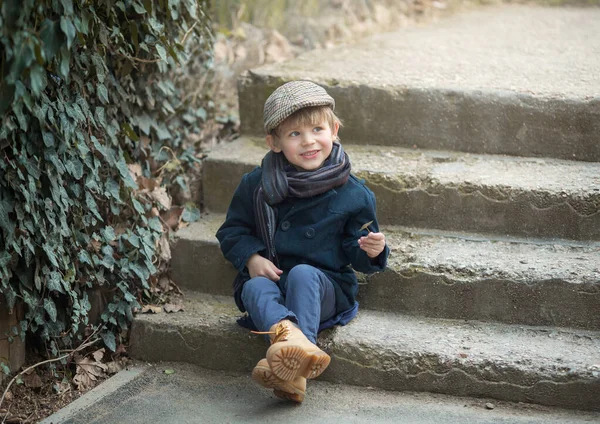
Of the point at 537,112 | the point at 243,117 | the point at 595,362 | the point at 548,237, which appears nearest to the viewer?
the point at 595,362

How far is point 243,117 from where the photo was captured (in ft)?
13.0

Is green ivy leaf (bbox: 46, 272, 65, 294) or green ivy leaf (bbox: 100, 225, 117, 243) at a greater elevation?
green ivy leaf (bbox: 100, 225, 117, 243)

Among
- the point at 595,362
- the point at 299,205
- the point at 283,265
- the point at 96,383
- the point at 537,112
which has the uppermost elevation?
the point at 537,112

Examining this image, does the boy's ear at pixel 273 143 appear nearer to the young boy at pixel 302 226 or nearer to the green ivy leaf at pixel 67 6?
the young boy at pixel 302 226

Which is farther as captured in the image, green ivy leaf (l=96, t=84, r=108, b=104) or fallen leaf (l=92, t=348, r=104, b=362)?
fallen leaf (l=92, t=348, r=104, b=362)

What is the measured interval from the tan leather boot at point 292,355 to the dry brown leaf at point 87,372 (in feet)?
2.83

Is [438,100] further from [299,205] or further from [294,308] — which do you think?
[294,308]

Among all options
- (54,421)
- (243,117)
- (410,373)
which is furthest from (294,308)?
(243,117)

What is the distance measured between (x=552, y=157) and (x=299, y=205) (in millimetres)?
1376

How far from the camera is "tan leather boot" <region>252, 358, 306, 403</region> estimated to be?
2616mm

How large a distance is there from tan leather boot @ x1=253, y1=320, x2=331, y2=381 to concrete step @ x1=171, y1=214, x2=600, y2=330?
594mm

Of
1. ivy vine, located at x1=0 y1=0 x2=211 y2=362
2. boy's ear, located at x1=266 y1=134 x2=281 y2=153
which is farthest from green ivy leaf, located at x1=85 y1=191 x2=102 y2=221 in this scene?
boy's ear, located at x1=266 y1=134 x2=281 y2=153

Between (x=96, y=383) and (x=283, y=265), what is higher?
(x=283, y=265)

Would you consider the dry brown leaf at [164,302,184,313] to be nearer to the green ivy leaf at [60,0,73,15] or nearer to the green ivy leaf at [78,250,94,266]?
the green ivy leaf at [78,250,94,266]
